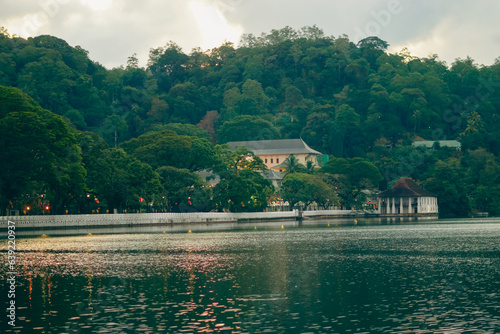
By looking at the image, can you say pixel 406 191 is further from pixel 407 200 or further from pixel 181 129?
pixel 181 129

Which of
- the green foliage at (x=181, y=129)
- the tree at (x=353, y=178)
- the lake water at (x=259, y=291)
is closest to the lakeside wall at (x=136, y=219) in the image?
the tree at (x=353, y=178)

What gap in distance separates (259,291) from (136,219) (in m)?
72.4

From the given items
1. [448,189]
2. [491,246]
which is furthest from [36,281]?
[448,189]

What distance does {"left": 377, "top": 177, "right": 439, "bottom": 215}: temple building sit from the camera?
495 feet

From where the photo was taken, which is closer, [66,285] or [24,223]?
[66,285]

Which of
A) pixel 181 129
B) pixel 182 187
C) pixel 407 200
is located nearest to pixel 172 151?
pixel 182 187

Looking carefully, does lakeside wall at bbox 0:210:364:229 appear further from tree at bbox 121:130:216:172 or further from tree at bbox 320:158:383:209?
tree at bbox 320:158:383:209

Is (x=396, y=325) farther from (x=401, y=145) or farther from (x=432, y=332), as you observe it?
(x=401, y=145)

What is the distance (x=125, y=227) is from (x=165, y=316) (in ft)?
244

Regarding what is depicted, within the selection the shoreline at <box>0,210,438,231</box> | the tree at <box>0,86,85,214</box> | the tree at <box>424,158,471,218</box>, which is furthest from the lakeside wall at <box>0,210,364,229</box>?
the tree at <box>424,158,471,218</box>

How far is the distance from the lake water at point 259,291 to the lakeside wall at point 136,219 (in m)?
33.0

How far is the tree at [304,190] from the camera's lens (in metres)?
146

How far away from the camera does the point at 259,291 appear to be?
96.9 ft

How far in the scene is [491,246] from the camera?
51750 mm
